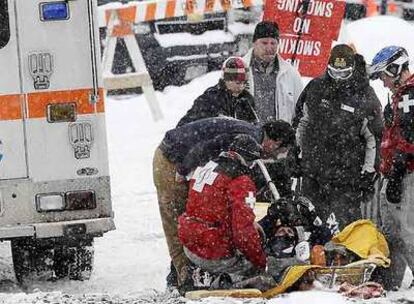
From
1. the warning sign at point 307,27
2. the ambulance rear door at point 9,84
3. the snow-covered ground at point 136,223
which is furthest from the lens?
the warning sign at point 307,27

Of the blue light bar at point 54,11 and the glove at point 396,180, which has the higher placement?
the blue light bar at point 54,11

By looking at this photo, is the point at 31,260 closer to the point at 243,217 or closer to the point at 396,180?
the point at 243,217

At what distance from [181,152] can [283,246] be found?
0.98 metres

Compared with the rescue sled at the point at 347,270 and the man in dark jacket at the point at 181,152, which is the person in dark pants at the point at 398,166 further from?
the man in dark jacket at the point at 181,152

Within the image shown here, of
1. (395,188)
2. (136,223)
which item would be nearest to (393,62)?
(395,188)

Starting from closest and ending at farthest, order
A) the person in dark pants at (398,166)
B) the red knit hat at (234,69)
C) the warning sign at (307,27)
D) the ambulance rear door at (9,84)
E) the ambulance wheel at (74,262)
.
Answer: the person in dark pants at (398,166) < the ambulance rear door at (9,84) < the red knit hat at (234,69) < the ambulance wheel at (74,262) < the warning sign at (307,27)

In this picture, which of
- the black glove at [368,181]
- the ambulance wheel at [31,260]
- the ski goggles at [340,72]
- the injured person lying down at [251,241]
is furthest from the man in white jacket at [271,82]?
the ambulance wheel at [31,260]

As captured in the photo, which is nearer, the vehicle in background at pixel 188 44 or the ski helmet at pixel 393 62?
the ski helmet at pixel 393 62

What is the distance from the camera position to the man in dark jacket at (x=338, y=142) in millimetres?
7324

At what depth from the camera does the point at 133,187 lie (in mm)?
11070

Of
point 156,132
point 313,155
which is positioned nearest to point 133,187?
point 156,132

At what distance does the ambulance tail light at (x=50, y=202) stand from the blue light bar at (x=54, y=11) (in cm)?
118

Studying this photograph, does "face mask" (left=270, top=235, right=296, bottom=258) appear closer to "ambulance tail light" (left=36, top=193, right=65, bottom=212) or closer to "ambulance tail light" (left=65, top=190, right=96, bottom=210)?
"ambulance tail light" (left=65, top=190, right=96, bottom=210)

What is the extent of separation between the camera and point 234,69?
24.5ft
